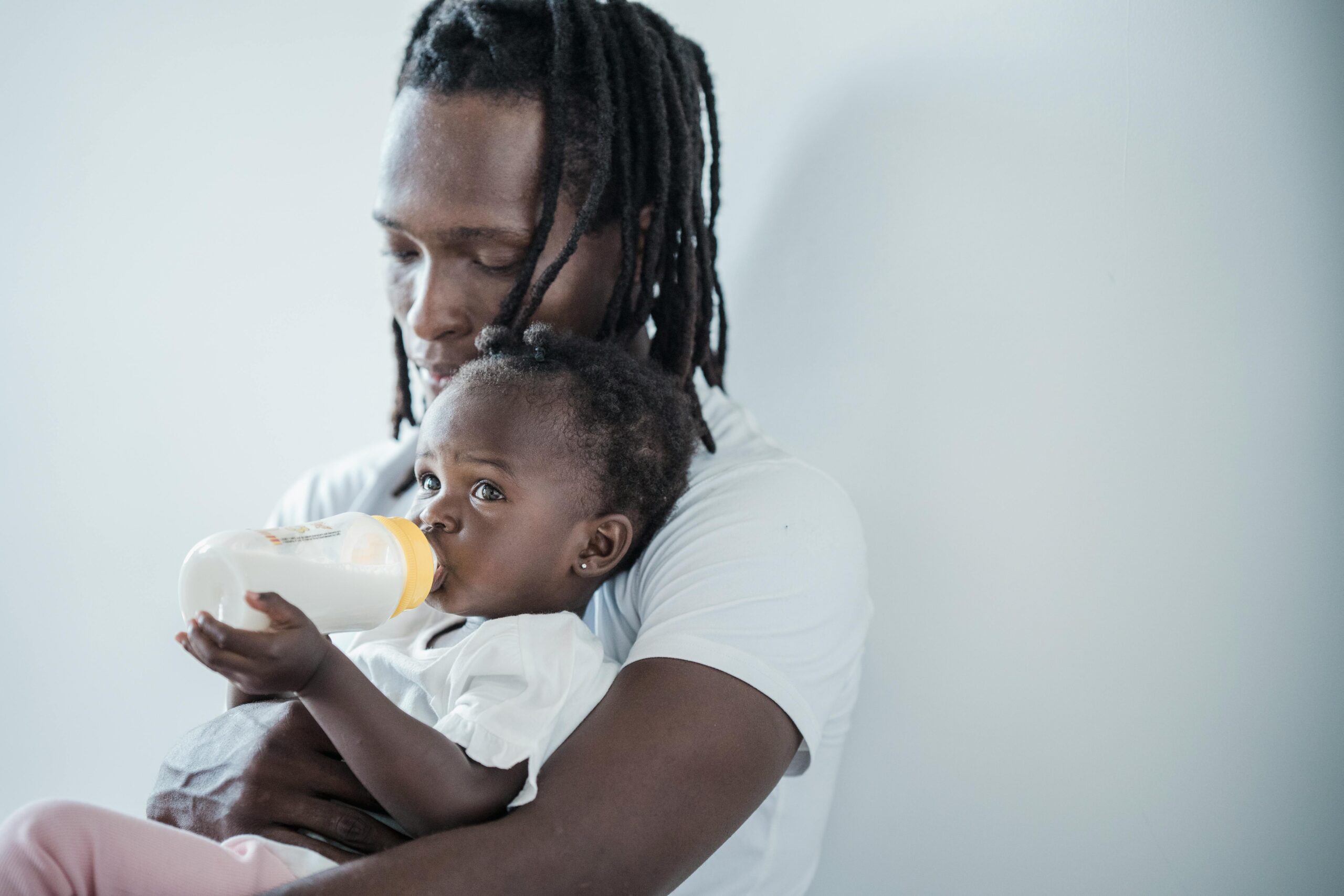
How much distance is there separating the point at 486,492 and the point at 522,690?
223 millimetres

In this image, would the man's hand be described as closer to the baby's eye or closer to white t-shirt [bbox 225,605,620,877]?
white t-shirt [bbox 225,605,620,877]

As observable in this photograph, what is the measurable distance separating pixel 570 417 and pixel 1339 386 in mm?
782

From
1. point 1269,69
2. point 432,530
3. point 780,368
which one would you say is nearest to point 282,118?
point 780,368

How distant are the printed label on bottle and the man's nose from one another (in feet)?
1.41

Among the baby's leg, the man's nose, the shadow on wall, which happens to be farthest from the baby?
the shadow on wall

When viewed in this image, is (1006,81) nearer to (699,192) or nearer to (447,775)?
(699,192)

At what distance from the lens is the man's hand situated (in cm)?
96

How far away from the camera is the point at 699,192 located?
1.39 metres

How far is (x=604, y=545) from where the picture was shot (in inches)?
44.8

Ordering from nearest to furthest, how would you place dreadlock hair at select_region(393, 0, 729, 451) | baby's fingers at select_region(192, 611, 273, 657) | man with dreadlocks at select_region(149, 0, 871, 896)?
baby's fingers at select_region(192, 611, 273, 657)
man with dreadlocks at select_region(149, 0, 871, 896)
dreadlock hair at select_region(393, 0, 729, 451)

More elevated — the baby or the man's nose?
the man's nose

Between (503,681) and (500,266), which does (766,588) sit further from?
(500,266)

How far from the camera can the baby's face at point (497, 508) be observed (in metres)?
1.06

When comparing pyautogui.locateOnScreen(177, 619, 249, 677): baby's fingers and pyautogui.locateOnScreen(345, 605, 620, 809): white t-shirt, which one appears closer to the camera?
pyautogui.locateOnScreen(177, 619, 249, 677): baby's fingers
